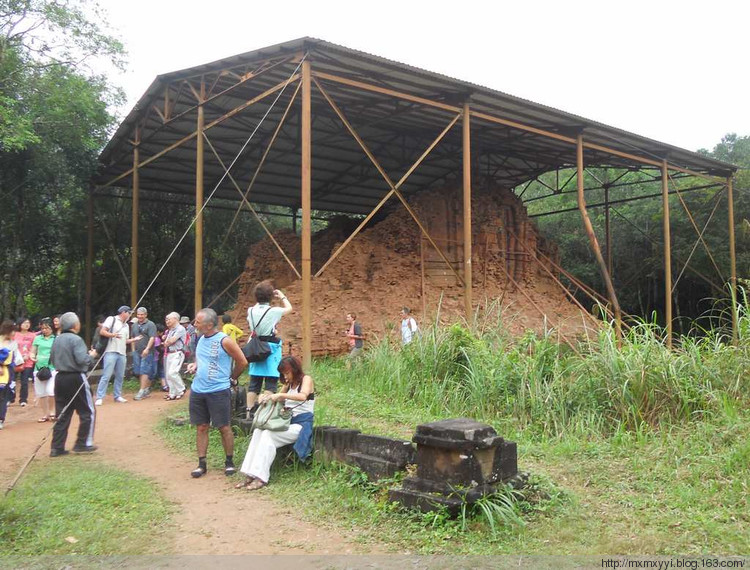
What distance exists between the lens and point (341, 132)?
15.7 meters

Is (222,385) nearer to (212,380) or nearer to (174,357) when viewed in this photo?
(212,380)

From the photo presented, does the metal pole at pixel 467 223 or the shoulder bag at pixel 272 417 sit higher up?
the metal pole at pixel 467 223

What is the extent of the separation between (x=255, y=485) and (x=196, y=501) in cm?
58

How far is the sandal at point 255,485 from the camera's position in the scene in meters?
5.83

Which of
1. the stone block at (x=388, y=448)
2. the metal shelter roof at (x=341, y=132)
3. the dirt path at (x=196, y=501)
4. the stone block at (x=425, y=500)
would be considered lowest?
the dirt path at (x=196, y=501)

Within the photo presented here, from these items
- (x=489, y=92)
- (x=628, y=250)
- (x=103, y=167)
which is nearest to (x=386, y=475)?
(x=489, y=92)

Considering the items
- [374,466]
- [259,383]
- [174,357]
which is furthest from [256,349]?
[174,357]

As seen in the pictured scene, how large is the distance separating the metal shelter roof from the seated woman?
20.2 ft

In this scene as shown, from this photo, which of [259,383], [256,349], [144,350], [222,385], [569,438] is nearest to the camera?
[569,438]

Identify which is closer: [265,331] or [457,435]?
[457,435]

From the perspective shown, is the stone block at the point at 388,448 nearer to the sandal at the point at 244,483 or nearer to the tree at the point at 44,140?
the sandal at the point at 244,483

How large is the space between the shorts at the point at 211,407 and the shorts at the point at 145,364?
17.9ft

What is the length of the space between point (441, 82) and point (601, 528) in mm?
9684

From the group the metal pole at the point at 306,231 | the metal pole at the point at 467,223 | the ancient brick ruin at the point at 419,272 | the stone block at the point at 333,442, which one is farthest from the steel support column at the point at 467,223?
the stone block at the point at 333,442
